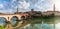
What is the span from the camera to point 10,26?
41.4 inches

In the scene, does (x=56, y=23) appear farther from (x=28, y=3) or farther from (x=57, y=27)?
(x=28, y=3)

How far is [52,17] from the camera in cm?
106

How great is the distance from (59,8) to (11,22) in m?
0.46

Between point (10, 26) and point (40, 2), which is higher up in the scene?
point (40, 2)

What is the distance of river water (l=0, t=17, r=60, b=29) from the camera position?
3.43ft

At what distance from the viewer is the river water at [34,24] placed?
1047 millimetres

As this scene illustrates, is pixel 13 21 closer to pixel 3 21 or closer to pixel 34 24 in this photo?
pixel 3 21

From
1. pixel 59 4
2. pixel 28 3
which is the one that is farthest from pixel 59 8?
pixel 28 3

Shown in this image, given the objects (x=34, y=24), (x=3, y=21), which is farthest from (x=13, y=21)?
(x=34, y=24)

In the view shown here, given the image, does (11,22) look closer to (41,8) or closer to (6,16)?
(6,16)

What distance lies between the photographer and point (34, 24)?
3.44ft

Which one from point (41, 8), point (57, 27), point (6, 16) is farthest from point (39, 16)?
point (6, 16)

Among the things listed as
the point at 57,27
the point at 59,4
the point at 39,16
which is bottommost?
the point at 57,27

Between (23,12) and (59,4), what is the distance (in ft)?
1.10
